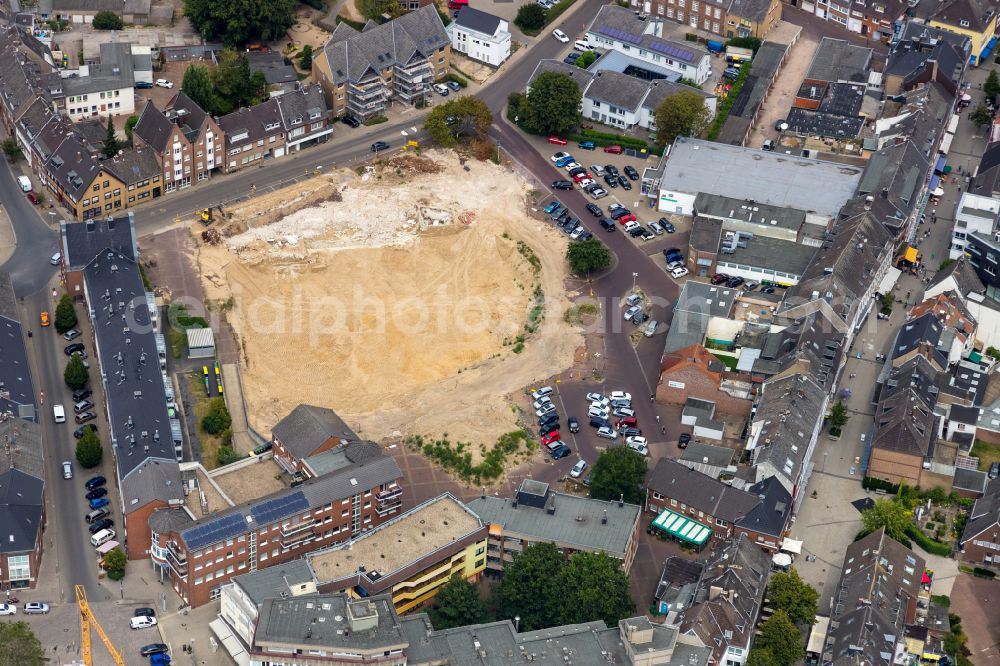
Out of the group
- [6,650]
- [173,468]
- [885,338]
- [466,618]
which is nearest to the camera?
[6,650]

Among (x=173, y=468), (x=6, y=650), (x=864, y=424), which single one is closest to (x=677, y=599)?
(x=864, y=424)

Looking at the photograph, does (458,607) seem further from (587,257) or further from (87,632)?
(587,257)

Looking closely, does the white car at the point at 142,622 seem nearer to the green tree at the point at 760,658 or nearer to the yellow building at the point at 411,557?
the yellow building at the point at 411,557

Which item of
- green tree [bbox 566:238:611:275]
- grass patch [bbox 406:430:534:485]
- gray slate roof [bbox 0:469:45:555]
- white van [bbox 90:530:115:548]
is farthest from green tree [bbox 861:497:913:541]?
gray slate roof [bbox 0:469:45:555]

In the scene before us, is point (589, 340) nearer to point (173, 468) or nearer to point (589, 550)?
point (589, 550)

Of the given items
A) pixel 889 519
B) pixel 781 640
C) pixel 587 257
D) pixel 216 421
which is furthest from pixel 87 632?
pixel 889 519

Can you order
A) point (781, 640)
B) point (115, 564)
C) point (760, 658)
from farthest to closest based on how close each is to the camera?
point (115, 564), point (781, 640), point (760, 658)
